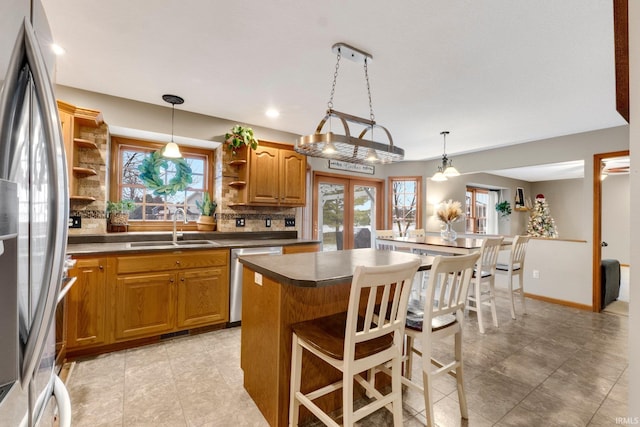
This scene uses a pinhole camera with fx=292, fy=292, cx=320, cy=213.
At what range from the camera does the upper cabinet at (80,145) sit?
2.66 m

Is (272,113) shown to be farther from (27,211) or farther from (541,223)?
(541,223)

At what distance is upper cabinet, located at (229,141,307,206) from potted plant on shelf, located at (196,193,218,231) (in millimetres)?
370

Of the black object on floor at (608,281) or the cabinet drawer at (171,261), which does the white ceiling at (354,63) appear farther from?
the black object on floor at (608,281)

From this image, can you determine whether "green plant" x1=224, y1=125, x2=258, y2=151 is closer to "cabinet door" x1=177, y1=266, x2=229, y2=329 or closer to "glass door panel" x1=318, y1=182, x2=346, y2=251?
"cabinet door" x1=177, y1=266, x2=229, y2=329

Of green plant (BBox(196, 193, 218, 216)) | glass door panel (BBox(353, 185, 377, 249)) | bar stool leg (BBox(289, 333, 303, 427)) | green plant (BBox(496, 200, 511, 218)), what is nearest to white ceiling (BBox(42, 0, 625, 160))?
green plant (BBox(196, 193, 218, 216))

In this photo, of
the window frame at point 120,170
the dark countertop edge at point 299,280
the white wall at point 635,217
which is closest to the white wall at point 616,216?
the dark countertop edge at point 299,280

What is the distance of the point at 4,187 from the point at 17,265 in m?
0.16

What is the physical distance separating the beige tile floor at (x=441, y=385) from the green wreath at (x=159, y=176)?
1.82 meters

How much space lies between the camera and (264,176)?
376 cm

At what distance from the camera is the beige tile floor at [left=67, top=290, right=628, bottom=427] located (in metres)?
1.79

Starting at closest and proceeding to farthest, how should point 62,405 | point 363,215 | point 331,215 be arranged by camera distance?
1. point 62,405
2. point 331,215
3. point 363,215

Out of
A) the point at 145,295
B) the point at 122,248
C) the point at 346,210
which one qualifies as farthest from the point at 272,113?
the point at 346,210

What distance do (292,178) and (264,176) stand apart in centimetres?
40

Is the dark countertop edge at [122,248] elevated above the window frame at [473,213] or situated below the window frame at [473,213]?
below
